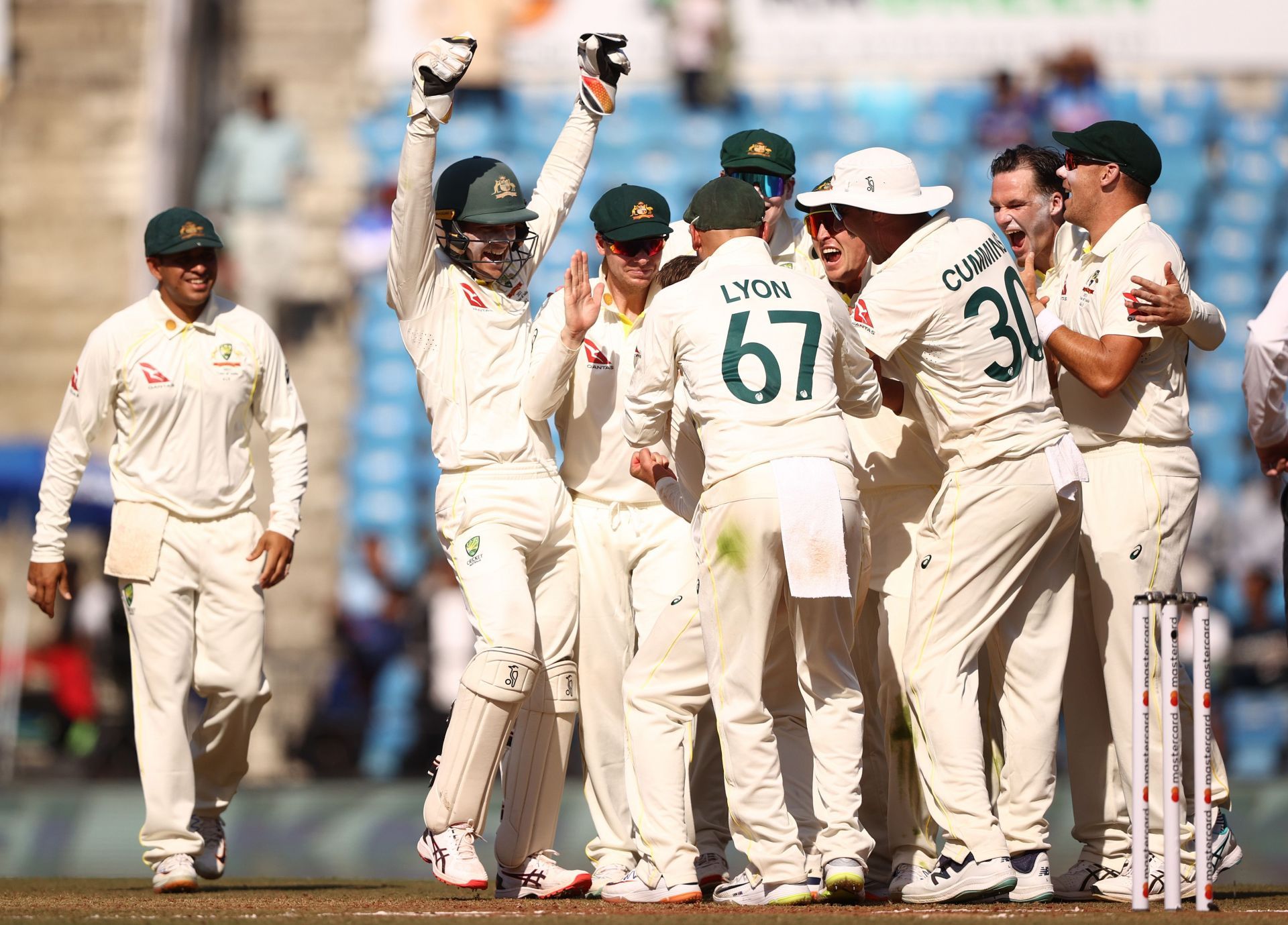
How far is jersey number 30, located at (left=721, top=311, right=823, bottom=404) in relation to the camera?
5289 millimetres

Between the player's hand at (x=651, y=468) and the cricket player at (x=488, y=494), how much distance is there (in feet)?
1.16

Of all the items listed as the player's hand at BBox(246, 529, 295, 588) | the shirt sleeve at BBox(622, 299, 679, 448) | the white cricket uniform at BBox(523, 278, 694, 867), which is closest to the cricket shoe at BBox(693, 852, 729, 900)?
the white cricket uniform at BBox(523, 278, 694, 867)

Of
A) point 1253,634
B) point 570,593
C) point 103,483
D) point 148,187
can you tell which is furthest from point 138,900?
point 148,187

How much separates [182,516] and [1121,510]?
340 centimetres

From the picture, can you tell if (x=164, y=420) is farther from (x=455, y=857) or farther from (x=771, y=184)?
(x=771, y=184)

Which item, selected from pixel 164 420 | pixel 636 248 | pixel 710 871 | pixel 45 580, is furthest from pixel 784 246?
pixel 45 580

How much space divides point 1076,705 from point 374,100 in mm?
10743

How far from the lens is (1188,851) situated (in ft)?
18.0

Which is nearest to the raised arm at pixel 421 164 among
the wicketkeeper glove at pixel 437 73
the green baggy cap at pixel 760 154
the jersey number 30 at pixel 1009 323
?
the wicketkeeper glove at pixel 437 73

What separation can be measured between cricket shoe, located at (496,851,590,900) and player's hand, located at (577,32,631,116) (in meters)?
2.78

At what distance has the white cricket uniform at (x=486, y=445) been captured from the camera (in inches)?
234

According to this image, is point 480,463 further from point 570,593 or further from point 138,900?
point 138,900

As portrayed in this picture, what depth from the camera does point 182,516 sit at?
21.6ft

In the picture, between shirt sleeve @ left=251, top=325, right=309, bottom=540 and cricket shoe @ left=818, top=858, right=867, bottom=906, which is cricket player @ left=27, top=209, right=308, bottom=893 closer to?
shirt sleeve @ left=251, top=325, right=309, bottom=540
